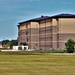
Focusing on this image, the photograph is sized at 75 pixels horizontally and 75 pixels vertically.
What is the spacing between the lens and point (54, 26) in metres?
170

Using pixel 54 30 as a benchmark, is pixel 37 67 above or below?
below

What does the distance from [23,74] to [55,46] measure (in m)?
136

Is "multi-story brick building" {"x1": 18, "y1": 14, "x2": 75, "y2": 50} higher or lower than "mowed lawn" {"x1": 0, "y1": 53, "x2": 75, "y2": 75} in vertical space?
higher

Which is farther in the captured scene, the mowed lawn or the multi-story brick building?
the multi-story brick building

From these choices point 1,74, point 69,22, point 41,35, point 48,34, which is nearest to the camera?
point 1,74

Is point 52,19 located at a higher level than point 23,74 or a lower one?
higher

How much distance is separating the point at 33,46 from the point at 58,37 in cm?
3603

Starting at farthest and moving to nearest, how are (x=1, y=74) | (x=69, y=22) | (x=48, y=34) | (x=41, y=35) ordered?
(x=41, y=35), (x=48, y=34), (x=69, y=22), (x=1, y=74)

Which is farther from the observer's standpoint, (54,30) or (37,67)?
(54,30)

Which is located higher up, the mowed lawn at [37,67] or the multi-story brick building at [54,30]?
the multi-story brick building at [54,30]

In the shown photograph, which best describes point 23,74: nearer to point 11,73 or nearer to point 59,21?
point 11,73

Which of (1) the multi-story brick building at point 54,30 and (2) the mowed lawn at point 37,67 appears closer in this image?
(2) the mowed lawn at point 37,67

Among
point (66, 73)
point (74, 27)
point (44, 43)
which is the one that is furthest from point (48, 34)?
point (66, 73)

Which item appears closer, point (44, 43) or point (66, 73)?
point (66, 73)
